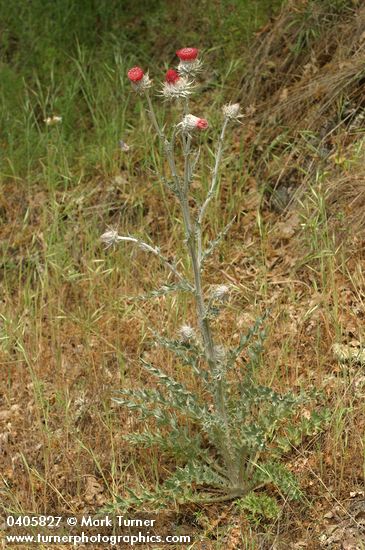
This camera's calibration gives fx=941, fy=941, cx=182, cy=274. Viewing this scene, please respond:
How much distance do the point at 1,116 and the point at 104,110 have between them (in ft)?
2.33

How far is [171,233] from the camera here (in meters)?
5.20

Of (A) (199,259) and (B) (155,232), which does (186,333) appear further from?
(B) (155,232)

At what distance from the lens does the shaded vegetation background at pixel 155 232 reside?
12.7 feet

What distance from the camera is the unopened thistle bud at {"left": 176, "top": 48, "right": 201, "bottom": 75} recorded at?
10.8 feet

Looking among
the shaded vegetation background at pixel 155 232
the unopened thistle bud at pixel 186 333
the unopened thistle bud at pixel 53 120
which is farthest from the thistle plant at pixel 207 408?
the unopened thistle bud at pixel 53 120

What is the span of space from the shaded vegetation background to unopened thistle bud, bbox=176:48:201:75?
133 centimetres

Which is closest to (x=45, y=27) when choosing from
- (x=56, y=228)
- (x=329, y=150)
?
(x=56, y=228)

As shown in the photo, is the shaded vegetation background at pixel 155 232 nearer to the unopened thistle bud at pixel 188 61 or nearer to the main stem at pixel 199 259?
the main stem at pixel 199 259

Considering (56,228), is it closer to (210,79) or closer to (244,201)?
(244,201)

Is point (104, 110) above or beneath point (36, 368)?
above

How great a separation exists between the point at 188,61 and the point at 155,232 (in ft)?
6.68

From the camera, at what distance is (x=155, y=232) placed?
529 centimetres

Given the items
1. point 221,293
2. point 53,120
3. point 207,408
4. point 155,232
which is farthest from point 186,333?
point 53,120

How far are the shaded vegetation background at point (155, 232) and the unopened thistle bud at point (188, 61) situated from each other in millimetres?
1330
